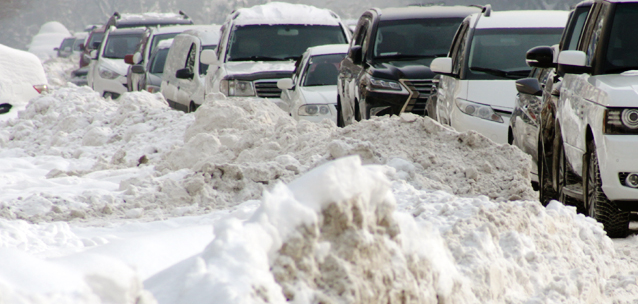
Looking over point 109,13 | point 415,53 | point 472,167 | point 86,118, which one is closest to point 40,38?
point 109,13

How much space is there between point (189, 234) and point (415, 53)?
303 inches

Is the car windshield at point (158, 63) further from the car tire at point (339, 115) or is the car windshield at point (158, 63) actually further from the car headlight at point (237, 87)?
the car tire at point (339, 115)

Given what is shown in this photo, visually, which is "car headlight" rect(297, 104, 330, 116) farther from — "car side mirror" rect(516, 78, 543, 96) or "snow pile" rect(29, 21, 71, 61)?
"snow pile" rect(29, 21, 71, 61)

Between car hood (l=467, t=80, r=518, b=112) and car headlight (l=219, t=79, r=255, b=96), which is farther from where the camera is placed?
car headlight (l=219, t=79, r=255, b=96)

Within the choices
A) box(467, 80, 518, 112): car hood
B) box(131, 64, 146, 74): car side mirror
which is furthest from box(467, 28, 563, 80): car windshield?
box(131, 64, 146, 74): car side mirror

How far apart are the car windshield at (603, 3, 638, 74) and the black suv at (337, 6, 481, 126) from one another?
4341 mm

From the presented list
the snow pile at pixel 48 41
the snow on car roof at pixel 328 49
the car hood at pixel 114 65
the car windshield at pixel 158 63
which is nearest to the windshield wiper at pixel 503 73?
the snow on car roof at pixel 328 49

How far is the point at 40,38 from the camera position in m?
59.4

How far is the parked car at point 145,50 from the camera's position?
20.6 meters

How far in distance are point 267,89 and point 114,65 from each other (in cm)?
1055

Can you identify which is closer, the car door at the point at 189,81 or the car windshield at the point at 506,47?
the car windshield at the point at 506,47

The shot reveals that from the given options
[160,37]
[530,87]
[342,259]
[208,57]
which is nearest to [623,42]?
[530,87]

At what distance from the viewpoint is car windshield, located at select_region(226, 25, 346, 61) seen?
14086 mm

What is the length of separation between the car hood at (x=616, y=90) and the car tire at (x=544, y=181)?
1213 millimetres
